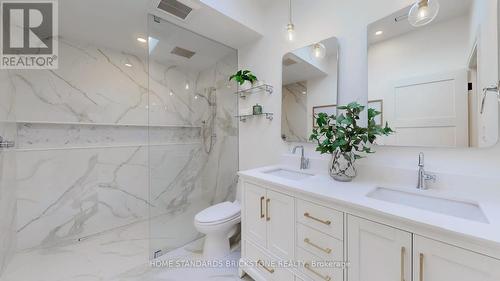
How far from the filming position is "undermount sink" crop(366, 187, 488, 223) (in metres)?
0.94

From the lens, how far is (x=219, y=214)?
5.99 ft

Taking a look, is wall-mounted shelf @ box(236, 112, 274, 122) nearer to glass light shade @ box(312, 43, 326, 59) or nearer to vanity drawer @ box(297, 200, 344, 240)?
glass light shade @ box(312, 43, 326, 59)

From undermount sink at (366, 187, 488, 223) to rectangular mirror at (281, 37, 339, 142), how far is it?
0.70 meters

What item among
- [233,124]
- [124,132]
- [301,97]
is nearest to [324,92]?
[301,97]

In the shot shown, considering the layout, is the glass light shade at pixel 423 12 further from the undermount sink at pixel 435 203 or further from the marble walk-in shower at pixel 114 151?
the marble walk-in shower at pixel 114 151

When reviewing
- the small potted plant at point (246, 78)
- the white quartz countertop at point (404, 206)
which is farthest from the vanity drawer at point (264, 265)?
the small potted plant at point (246, 78)

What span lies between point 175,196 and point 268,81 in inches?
64.5

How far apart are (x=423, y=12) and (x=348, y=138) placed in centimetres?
84

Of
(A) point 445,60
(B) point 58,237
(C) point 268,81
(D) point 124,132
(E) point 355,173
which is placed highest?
(C) point 268,81

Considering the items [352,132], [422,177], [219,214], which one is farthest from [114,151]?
[422,177]

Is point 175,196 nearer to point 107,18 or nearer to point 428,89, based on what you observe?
point 107,18

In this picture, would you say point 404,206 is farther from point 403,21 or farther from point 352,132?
point 403,21

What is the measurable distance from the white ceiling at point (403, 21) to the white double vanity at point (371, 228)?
89 centimetres

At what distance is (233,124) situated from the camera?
2.44m
